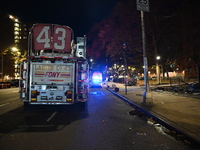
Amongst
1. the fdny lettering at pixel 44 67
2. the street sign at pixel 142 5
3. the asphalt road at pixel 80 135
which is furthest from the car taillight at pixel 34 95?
the street sign at pixel 142 5

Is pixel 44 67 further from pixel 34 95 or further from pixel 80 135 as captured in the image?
pixel 80 135

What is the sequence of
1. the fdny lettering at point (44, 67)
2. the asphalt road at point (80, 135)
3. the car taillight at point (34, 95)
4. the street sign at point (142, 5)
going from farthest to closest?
1. the street sign at point (142, 5)
2. the fdny lettering at point (44, 67)
3. the car taillight at point (34, 95)
4. the asphalt road at point (80, 135)

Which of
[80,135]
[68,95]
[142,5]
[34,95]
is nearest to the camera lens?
[80,135]

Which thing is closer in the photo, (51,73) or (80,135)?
(80,135)

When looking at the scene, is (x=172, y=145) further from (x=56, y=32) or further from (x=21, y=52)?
(x=21, y=52)

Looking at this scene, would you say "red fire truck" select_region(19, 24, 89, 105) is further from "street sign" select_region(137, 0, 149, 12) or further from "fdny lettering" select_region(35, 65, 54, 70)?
"street sign" select_region(137, 0, 149, 12)

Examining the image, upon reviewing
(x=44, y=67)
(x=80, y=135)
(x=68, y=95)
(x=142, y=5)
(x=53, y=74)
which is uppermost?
(x=142, y=5)

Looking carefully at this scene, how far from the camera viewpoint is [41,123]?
5.98m

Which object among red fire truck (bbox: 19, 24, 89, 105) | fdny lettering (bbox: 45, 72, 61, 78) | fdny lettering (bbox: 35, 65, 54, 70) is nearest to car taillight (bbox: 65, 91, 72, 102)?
red fire truck (bbox: 19, 24, 89, 105)

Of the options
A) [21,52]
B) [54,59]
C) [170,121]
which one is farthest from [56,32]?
[21,52]

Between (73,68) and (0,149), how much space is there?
4.45m

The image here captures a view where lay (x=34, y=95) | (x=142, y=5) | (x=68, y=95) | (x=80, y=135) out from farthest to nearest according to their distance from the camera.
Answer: (x=142, y=5) < (x=68, y=95) < (x=34, y=95) < (x=80, y=135)

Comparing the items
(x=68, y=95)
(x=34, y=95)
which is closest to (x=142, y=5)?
(x=68, y=95)

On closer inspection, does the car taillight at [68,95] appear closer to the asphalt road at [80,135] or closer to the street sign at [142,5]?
the asphalt road at [80,135]
